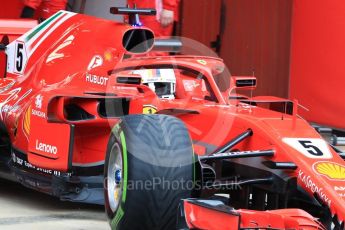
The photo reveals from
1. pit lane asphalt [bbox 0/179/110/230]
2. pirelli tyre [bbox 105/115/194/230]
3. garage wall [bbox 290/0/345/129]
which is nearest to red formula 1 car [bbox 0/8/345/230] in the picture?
pirelli tyre [bbox 105/115/194/230]

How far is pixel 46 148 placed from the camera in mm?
6047

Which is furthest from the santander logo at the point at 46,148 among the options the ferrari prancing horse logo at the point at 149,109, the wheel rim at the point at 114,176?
the wheel rim at the point at 114,176

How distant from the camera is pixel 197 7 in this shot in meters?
11.5

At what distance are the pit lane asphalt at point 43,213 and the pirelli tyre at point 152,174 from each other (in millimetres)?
1218

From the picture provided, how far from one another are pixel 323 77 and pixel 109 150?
17.4 feet

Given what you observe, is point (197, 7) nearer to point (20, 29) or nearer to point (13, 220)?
point (20, 29)

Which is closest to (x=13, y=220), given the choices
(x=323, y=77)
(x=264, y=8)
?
(x=323, y=77)

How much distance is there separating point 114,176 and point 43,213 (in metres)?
1.51

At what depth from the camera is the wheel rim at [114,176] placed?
491 centimetres

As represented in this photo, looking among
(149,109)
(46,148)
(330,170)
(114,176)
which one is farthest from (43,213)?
(330,170)

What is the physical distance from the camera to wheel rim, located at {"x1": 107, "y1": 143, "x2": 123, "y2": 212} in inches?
193

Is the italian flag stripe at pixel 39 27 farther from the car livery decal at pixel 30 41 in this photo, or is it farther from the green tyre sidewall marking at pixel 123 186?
the green tyre sidewall marking at pixel 123 186

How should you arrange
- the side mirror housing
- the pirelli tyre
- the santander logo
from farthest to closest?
the side mirror housing, the santander logo, the pirelli tyre

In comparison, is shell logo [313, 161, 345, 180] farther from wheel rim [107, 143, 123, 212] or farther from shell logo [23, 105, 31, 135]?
shell logo [23, 105, 31, 135]
